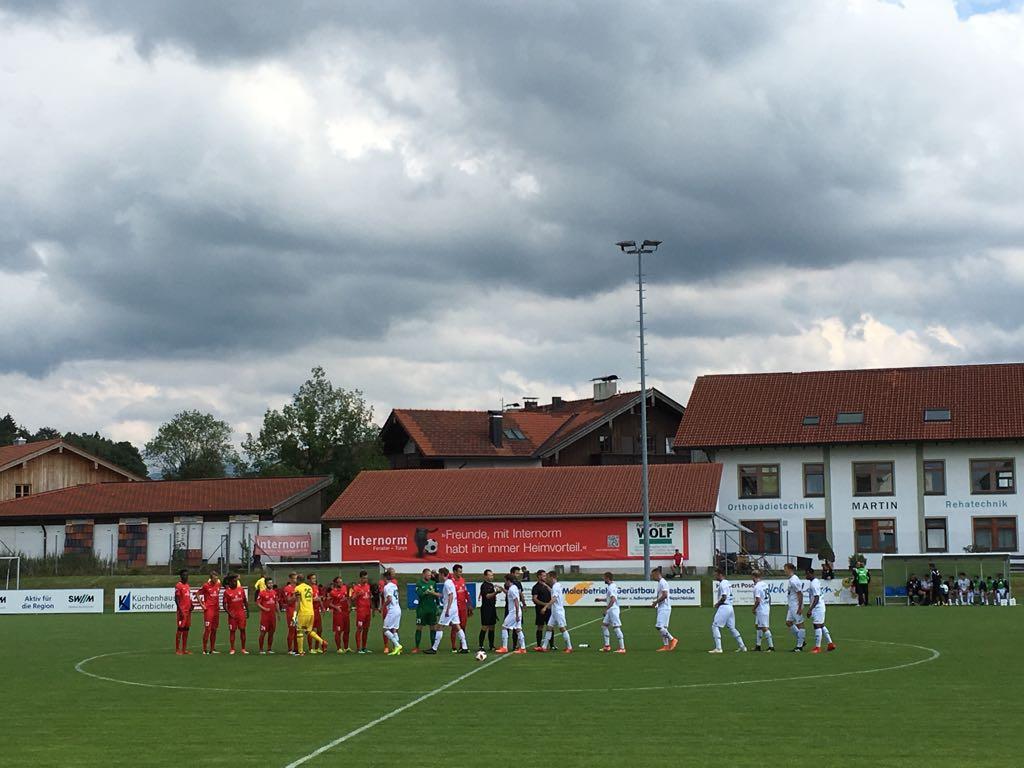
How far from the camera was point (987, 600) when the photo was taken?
49844 mm

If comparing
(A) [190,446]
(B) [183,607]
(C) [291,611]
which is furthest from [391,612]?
(A) [190,446]

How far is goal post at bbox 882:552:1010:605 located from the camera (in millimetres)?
50250

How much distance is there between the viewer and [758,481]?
68.8 metres

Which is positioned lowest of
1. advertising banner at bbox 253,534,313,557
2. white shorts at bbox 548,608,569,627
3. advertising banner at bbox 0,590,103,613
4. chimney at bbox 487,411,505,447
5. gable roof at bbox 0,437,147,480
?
advertising banner at bbox 0,590,103,613

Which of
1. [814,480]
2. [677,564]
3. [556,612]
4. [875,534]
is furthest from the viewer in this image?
[814,480]

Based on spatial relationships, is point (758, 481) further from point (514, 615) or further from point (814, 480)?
point (514, 615)

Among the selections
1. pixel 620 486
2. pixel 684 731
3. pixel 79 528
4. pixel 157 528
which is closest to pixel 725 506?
pixel 620 486

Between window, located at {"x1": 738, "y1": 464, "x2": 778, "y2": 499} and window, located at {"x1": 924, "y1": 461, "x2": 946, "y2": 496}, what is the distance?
7.41 meters

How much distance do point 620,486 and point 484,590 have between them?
37589mm

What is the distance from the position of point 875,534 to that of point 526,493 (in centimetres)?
1756

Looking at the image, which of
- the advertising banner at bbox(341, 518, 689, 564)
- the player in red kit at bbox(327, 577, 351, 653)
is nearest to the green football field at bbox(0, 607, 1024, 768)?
the player in red kit at bbox(327, 577, 351, 653)

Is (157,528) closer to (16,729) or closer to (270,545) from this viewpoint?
(270,545)

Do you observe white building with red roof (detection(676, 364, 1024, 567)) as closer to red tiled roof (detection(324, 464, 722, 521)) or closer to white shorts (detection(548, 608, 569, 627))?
red tiled roof (detection(324, 464, 722, 521))

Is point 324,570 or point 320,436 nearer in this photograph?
point 324,570
